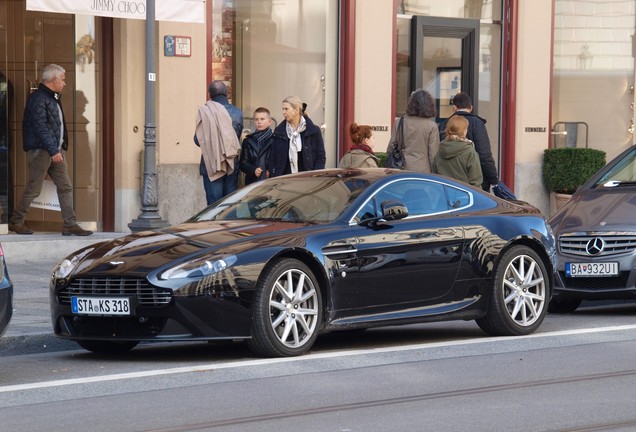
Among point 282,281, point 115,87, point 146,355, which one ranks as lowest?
point 146,355

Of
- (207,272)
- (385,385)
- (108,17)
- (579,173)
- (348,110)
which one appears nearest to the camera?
(385,385)

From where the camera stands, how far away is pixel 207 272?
30.2ft

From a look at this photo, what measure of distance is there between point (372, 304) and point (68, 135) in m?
8.63

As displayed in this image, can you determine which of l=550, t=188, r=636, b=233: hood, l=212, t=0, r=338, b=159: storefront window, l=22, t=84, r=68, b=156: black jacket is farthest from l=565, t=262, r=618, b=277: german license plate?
l=212, t=0, r=338, b=159: storefront window

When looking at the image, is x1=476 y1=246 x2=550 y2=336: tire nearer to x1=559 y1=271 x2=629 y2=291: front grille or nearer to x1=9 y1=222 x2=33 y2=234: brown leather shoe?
x1=559 y1=271 x2=629 y2=291: front grille

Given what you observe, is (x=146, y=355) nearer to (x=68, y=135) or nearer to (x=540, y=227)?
(x=540, y=227)

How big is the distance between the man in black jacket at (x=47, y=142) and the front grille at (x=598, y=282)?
642cm

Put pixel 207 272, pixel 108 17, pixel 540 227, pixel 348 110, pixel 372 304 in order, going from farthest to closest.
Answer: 1. pixel 348 110
2. pixel 108 17
3. pixel 540 227
4. pixel 372 304
5. pixel 207 272

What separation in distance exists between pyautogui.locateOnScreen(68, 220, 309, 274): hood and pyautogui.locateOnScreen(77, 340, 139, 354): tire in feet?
2.15

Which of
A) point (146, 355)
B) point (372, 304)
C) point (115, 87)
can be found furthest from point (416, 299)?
point (115, 87)

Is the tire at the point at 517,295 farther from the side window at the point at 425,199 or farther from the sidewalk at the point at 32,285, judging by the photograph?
the sidewalk at the point at 32,285

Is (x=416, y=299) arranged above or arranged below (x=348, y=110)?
below

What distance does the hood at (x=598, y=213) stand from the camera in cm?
1259

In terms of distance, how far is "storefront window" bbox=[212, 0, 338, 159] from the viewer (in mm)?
18484
